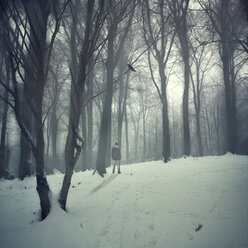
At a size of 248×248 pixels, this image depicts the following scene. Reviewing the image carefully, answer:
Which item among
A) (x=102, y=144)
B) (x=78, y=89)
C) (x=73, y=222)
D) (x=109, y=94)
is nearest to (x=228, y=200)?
(x=73, y=222)

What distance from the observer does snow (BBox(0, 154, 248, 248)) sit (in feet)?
10.5

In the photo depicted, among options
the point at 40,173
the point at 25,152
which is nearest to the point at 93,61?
the point at 40,173

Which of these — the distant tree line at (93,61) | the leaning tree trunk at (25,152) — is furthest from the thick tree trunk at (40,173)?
the leaning tree trunk at (25,152)

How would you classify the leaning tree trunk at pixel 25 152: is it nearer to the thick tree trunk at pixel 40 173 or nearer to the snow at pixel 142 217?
the snow at pixel 142 217

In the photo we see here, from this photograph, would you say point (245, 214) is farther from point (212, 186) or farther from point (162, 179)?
point (162, 179)

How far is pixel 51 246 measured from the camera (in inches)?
122

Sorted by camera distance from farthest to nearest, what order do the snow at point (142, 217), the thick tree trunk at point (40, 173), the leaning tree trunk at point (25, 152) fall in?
the leaning tree trunk at point (25, 152)
the thick tree trunk at point (40, 173)
the snow at point (142, 217)

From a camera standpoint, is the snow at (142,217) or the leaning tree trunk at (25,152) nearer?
the snow at (142,217)

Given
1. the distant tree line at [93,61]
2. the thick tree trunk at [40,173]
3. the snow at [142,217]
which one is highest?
the distant tree line at [93,61]

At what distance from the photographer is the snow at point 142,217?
125 inches

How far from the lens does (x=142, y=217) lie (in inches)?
163

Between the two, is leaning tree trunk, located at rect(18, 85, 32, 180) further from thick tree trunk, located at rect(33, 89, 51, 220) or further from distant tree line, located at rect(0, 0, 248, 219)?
thick tree trunk, located at rect(33, 89, 51, 220)

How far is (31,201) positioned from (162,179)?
4549mm

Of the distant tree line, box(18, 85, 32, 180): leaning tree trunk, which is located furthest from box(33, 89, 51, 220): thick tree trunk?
box(18, 85, 32, 180): leaning tree trunk
